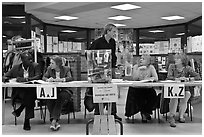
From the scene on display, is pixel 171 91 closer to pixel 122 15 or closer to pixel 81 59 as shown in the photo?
pixel 81 59

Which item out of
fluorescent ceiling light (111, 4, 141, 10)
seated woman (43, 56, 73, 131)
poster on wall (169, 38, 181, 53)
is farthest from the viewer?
poster on wall (169, 38, 181, 53)

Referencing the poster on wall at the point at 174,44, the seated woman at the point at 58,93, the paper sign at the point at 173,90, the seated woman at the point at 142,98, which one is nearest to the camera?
the paper sign at the point at 173,90

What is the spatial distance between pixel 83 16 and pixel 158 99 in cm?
366

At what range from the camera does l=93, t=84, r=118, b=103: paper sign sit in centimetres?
255

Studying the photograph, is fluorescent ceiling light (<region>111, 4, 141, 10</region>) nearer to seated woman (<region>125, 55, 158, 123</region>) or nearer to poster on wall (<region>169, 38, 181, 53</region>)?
seated woman (<region>125, 55, 158, 123</region>)

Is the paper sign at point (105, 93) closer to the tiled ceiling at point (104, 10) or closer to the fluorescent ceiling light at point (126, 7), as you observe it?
the tiled ceiling at point (104, 10)

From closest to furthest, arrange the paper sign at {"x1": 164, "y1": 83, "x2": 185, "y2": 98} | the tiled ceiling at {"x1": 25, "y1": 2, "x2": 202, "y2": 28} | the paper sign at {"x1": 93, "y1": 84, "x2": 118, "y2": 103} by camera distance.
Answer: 1. the paper sign at {"x1": 93, "y1": 84, "x2": 118, "y2": 103}
2. the paper sign at {"x1": 164, "y1": 83, "x2": 185, "y2": 98}
3. the tiled ceiling at {"x1": 25, "y1": 2, "x2": 202, "y2": 28}

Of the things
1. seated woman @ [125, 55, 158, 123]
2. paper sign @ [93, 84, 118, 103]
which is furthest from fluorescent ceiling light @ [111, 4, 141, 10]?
paper sign @ [93, 84, 118, 103]

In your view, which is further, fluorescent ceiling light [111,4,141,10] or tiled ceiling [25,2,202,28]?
fluorescent ceiling light [111,4,141,10]

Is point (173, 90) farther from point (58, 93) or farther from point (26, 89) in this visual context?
point (26, 89)

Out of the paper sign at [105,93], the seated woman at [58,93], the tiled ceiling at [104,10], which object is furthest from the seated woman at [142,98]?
the tiled ceiling at [104,10]

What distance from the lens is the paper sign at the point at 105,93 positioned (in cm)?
255

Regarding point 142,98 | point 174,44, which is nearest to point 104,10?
point 142,98

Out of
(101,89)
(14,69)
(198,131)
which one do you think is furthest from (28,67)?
(198,131)
